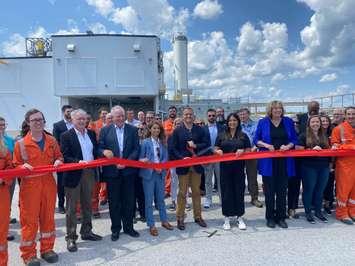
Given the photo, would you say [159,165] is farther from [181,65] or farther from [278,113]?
[181,65]

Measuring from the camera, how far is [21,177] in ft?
14.1

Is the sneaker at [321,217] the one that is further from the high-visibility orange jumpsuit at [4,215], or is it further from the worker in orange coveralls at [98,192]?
the high-visibility orange jumpsuit at [4,215]

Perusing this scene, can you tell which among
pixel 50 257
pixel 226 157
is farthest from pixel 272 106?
pixel 50 257

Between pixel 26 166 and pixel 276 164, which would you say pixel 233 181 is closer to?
pixel 276 164

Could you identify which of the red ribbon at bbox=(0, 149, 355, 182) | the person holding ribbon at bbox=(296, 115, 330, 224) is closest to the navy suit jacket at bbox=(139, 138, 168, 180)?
the red ribbon at bbox=(0, 149, 355, 182)

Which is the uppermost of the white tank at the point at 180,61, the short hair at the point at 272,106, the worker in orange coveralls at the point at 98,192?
the white tank at the point at 180,61

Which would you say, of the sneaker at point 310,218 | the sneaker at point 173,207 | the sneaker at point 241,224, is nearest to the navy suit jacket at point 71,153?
the sneaker at point 173,207

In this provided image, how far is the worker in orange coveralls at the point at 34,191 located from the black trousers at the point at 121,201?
97cm

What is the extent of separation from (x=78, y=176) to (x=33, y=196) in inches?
29.6

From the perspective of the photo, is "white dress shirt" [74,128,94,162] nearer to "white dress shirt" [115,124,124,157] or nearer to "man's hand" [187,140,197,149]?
"white dress shirt" [115,124,124,157]

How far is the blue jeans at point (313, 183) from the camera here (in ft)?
19.4

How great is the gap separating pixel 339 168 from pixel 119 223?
390cm

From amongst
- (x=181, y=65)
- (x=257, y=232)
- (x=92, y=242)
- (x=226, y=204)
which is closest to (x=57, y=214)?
(x=92, y=242)

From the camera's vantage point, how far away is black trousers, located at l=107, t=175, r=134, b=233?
5.25 metres
